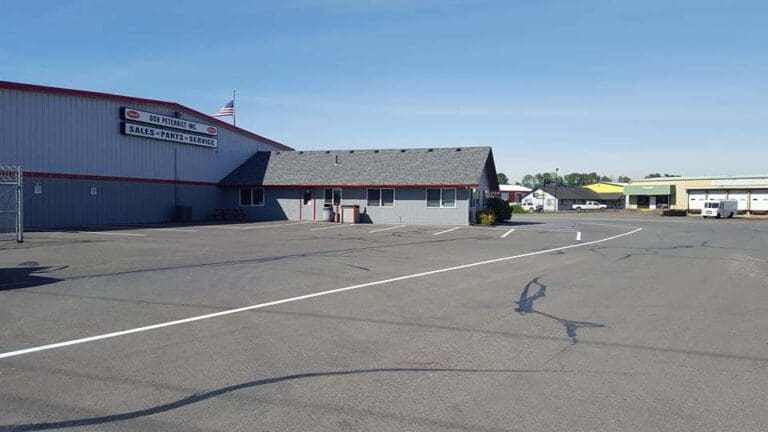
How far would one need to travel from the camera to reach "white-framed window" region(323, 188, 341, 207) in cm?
3772

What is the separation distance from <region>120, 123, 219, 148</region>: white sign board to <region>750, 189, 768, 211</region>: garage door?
2701 inches

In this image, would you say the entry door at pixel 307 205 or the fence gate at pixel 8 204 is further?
the entry door at pixel 307 205

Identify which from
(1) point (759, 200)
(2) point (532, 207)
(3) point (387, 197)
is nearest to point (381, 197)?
(3) point (387, 197)

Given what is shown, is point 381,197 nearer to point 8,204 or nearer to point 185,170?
point 185,170

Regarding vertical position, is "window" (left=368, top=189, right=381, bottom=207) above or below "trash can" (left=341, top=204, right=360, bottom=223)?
above

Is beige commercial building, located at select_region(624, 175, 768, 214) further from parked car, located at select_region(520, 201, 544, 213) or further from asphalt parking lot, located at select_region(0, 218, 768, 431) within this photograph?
asphalt parking lot, located at select_region(0, 218, 768, 431)

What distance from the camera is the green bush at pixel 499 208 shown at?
39.0 meters

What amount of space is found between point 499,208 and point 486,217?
442 centimetres

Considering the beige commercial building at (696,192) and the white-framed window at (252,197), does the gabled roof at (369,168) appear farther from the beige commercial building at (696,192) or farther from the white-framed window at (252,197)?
the beige commercial building at (696,192)

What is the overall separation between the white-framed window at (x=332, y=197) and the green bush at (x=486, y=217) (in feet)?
29.1

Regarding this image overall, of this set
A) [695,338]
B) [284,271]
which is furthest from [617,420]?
[284,271]

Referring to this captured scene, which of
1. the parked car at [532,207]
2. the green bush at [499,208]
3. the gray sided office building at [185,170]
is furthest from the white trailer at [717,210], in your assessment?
the green bush at [499,208]

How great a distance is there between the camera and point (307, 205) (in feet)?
125

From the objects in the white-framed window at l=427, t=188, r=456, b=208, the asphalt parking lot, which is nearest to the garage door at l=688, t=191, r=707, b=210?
the white-framed window at l=427, t=188, r=456, b=208
